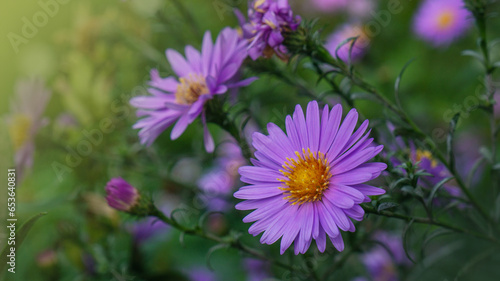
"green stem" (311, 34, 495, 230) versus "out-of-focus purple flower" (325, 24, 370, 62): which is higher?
"green stem" (311, 34, 495, 230)

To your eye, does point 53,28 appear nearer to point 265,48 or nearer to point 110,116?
point 110,116

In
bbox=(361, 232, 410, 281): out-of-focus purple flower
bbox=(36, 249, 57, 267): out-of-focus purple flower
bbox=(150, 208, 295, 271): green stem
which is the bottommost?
bbox=(361, 232, 410, 281): out-of-focus purple flower

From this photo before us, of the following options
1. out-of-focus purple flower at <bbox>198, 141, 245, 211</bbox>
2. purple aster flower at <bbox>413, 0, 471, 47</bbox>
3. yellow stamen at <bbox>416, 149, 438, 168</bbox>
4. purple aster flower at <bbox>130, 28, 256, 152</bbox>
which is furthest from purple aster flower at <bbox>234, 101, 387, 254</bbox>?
purple aster flower at <bbox>413, 0, 471, 47</bbox>

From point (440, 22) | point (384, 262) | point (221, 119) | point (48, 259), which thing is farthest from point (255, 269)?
point (440, 22)

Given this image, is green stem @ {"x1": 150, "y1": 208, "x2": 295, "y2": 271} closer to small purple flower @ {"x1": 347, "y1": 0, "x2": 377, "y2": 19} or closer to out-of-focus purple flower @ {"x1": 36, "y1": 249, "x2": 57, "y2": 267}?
out-of-focus purple flower @ {"x1": 36, "y1": 249, "x2": 57, "y2": 267}

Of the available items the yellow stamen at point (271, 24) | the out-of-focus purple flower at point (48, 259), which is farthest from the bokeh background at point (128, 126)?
the yellow stamen at point (271, 24)

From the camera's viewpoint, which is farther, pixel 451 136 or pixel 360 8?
pixel 360 8

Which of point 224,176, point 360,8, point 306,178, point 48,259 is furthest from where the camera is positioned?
point 360,8

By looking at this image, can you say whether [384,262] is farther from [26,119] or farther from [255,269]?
[26,119]
